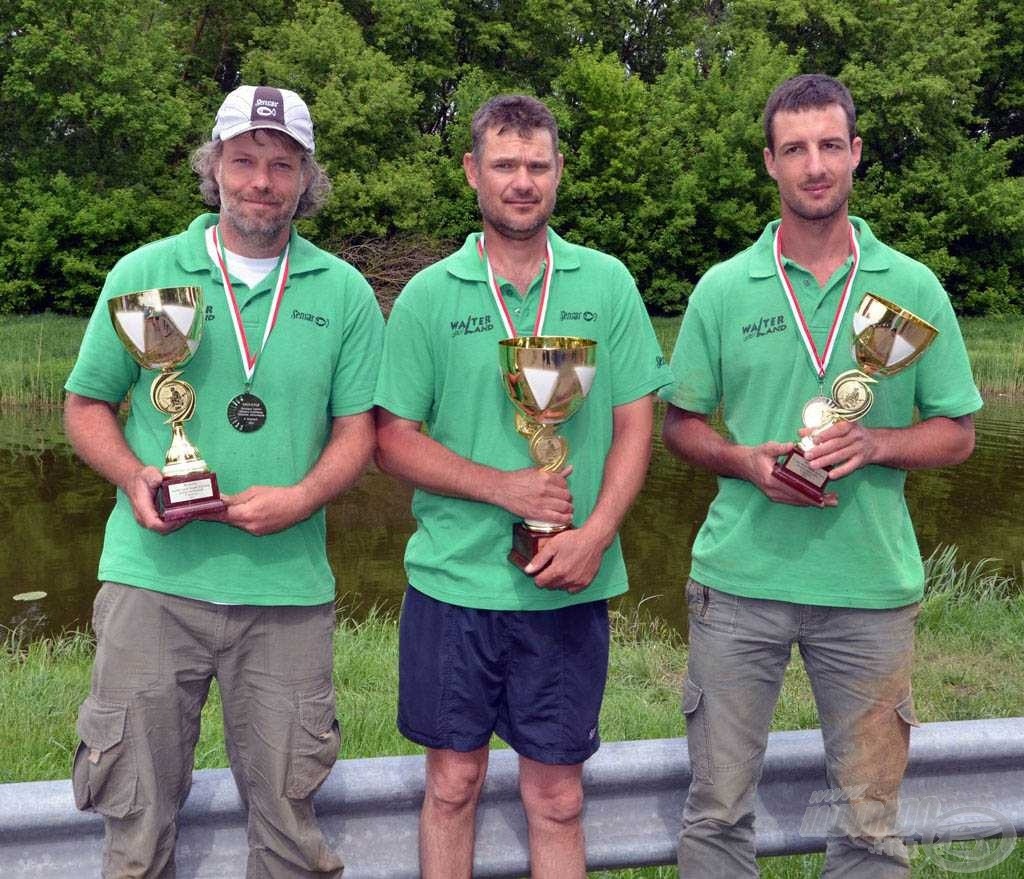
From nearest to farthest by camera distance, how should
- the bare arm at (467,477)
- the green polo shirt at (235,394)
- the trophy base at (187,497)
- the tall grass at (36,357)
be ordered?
1. the trophy base at (187,497)
2. the bare arm at (467,477)
3. the green polo shirt at (235,394)
4. the tall grass at (36,357)

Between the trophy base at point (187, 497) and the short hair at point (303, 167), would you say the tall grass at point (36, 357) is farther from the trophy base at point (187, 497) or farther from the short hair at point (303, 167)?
the trophy base at point (187, 497)

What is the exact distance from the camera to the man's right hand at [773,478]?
2.94 meters

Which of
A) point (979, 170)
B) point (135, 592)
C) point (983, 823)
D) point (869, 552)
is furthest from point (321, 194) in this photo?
point (979, 170)

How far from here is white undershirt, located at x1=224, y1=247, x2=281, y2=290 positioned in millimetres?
3018

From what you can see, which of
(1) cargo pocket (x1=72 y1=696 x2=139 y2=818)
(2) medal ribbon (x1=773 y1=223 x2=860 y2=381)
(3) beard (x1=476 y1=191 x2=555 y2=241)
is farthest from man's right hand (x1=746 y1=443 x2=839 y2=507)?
(1) cargo pocket (x1=72 y1=696 x2=139 y2=818)

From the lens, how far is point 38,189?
29656 mm

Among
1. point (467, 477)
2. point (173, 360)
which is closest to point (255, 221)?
point (173, 360)

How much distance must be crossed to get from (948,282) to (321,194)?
3681 cm

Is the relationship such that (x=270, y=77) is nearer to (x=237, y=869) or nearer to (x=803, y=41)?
(x=803, y=41)

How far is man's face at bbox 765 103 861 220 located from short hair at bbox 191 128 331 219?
3.97 ft

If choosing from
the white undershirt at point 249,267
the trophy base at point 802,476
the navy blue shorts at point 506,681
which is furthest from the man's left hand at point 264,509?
the trophy base at point 802,476

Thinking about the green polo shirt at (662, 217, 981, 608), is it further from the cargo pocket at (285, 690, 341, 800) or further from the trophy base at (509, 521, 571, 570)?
the cargo pocket at (285, 690, 341, 800)

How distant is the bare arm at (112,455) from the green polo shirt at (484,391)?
60 cm

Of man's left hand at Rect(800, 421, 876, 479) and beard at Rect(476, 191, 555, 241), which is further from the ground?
beard at Rect(476, 191, 555, 241)
